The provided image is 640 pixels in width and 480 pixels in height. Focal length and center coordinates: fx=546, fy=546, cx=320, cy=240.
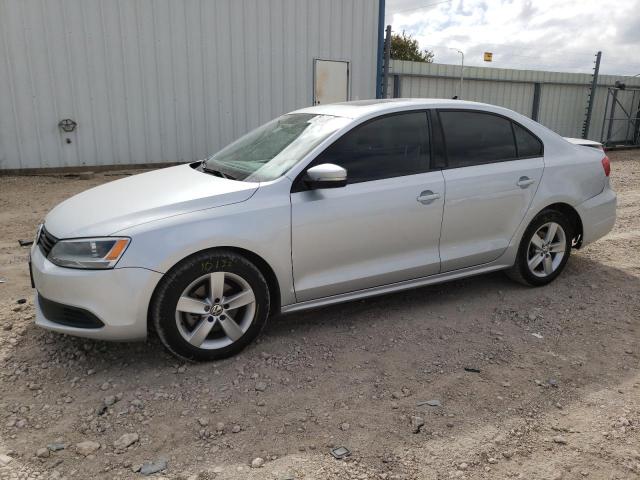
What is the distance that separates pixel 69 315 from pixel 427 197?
2.44 meters

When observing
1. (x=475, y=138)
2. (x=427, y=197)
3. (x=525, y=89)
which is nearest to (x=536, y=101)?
(x=525, y=89)

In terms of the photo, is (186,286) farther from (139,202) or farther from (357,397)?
(357,397)

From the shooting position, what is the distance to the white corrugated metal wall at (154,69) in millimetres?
9336

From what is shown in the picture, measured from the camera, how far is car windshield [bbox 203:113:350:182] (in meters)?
3.63

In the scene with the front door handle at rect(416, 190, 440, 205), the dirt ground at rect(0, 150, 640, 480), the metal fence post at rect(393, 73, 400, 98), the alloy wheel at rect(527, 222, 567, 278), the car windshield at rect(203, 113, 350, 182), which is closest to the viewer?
the dirt ground at rect(0, 150, 640, 480)

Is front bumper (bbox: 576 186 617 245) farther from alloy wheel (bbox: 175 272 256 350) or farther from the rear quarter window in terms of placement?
alloy wheel (bbox: 175 272 256 350)

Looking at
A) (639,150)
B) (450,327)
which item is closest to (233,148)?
(450,327)

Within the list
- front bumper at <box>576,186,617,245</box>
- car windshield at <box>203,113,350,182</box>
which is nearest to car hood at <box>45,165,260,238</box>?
car windshield at <box>203,113,350,182</box>

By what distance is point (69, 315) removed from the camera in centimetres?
313

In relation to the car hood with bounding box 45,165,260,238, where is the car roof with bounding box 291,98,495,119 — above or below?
above

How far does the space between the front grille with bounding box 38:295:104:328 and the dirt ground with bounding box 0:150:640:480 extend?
331mm

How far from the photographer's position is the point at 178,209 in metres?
3.20

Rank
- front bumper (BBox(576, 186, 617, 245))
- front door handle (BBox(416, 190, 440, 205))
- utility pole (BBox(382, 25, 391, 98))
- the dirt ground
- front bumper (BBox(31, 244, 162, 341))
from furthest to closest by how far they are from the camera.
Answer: utility pole (BBox(382, 25, 391, 98)) → front bumper (BBox(576, 186, 617, 245)) → front door handle (BBox(416, 190, 440, 205)) → front bumper (BBox(31, 244, 162, 341)) → the dirt ground

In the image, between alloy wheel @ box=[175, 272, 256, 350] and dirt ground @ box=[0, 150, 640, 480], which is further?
alloy wheel @ box=[175, 272, 256, 350]
